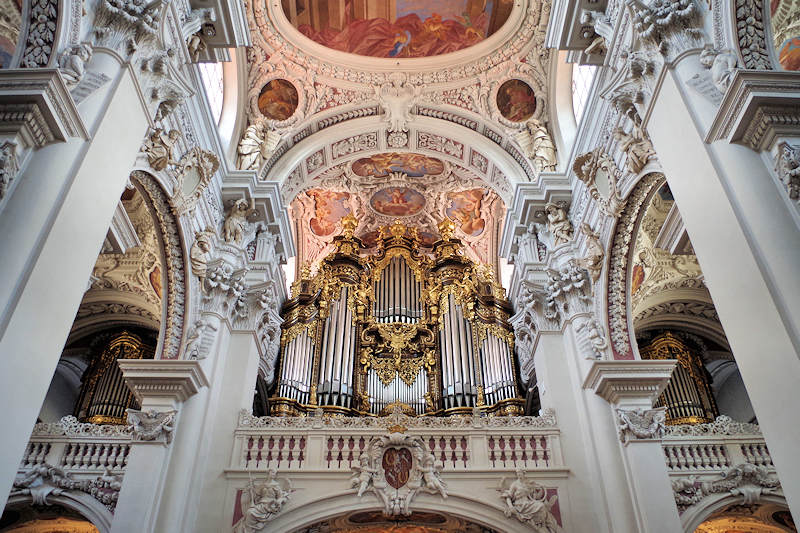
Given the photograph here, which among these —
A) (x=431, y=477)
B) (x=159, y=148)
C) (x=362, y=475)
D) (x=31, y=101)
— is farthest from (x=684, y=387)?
(x=31, y=101)

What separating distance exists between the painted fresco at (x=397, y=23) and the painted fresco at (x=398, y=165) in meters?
2.42

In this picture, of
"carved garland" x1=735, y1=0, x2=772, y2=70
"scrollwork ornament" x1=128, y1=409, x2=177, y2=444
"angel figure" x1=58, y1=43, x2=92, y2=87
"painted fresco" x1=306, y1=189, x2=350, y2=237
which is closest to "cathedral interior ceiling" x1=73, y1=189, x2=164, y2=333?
"scrollwork ornament" x1=128, y1=409, x2=177, y2=444

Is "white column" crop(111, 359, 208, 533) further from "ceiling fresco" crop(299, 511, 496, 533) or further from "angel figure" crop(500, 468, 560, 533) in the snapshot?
"angel figure" crop(500, 468, 560, 533)

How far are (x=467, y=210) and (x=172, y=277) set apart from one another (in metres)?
8.58

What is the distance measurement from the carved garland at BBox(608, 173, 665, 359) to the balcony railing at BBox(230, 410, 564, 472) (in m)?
1.59

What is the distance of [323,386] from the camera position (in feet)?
40.6

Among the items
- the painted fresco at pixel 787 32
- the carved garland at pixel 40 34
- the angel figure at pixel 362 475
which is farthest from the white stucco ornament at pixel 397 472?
the painted fresco at pixel 787 32

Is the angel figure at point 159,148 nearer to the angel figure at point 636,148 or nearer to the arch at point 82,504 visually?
the arch at point 82,504

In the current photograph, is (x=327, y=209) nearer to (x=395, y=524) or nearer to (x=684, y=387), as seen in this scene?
(x=395, y=524)

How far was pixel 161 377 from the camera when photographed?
8742 mm

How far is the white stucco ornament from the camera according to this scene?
8773 millimetres

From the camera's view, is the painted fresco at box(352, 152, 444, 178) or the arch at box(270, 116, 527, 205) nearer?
the arch at box(270, 116, 527, 205)

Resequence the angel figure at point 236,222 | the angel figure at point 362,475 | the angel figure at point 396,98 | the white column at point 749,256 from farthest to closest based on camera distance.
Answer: the angel figure at point 396,98
the angel figure at point 236,222
the angel figure at point 362,475
the white column at point 749,256

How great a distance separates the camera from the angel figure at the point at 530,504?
28.0 feet
